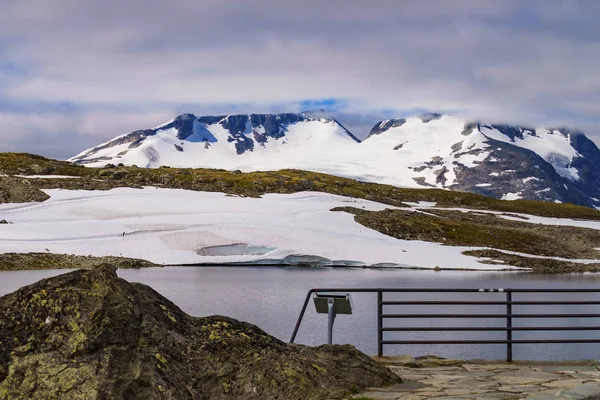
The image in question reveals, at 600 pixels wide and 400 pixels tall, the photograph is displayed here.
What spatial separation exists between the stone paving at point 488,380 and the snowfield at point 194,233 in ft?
249

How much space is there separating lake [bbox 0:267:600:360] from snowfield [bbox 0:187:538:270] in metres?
7.54

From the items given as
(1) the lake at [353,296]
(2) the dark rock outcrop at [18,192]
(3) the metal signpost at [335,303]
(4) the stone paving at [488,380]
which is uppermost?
(2) the dark rock outcrop at [18,192]

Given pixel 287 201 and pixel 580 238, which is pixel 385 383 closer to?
pixel 287 201

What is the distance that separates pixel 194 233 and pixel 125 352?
94.4 meters

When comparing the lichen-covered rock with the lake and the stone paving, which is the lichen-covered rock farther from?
the lake

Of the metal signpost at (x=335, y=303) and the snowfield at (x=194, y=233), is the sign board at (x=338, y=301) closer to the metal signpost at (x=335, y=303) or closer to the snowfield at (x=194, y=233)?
the metal signpost at (x=335, y=303)

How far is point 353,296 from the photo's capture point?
58.6 meters

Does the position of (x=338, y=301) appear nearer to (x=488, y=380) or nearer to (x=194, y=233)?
(x=488, y=380)

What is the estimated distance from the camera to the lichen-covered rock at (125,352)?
12.3m

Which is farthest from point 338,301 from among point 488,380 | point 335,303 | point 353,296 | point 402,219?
point 402,219

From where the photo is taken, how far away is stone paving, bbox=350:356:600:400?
47.9 feet

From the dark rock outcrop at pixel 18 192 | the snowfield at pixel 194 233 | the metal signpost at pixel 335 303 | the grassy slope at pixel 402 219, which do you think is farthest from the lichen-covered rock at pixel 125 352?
the dark rock outcrop at pixel 18 192

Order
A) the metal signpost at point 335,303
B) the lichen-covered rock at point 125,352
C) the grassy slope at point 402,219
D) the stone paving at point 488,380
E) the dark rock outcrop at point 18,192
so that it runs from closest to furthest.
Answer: the lichen-covered rock at point 125,352 → the stone paving at point 488,380 → the metal signpost at point 335,303 → the dark rock outcrop at point 18,192 → the grassy slope at point 402,219

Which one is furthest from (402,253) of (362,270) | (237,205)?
(237,205)
